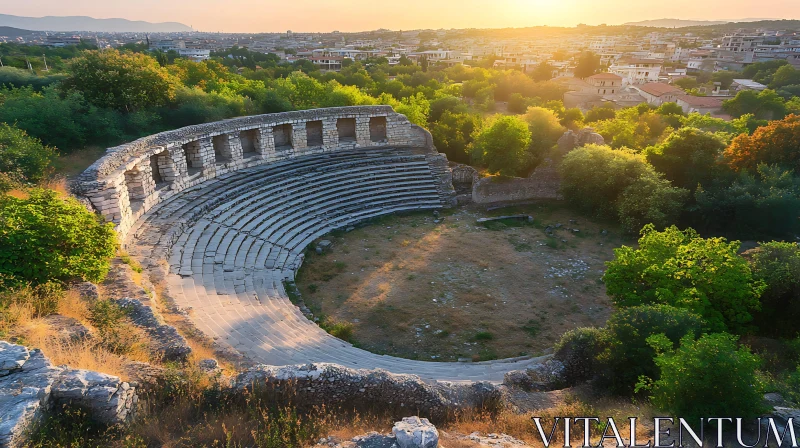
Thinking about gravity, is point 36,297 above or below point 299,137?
below

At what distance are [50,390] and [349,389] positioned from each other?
3560mm

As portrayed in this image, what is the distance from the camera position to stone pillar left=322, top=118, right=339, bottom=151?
69.9ft

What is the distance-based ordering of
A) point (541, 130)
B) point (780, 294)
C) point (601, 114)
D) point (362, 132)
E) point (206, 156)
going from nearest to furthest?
point (780, 294)
point (206, 156)
point (362, 132)
point (541, 130)
point (601, 114)

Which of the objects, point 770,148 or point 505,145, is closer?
point 770,148

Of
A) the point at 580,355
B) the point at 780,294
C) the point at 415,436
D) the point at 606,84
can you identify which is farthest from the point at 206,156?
the point at 606,84

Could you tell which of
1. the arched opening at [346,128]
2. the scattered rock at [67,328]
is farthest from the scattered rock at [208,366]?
the arched opening at [346,128]

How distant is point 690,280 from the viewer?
9523 mm

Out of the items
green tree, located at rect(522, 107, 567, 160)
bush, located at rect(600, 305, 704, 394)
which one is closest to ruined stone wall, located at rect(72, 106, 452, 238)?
green tree, located at rect(522, 107, 567, 160)

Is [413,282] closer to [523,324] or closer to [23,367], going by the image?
[523,324]

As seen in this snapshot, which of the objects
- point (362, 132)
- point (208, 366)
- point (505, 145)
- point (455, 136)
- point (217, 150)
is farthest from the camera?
point (455, 136)

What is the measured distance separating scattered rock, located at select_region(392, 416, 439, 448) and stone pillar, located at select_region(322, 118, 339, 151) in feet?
58.3

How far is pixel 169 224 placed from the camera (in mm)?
14086

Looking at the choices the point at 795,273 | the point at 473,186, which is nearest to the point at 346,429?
the point at 795,273

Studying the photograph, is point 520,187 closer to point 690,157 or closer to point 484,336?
point 690,157
